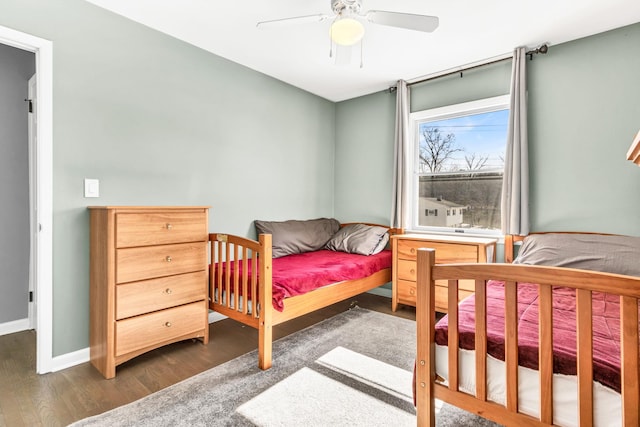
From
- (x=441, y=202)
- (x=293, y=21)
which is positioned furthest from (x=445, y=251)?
(x=293, y=21)

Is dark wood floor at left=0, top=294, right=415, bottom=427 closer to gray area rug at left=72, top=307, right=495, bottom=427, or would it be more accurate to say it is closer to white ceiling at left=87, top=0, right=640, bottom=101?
gray area rug at left=72, top=307, right=495, bottom=427

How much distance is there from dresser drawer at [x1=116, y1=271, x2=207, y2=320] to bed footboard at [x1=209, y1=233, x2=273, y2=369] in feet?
0.41

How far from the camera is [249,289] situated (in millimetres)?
2256

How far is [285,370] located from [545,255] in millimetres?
1960

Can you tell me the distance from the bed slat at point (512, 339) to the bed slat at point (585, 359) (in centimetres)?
16

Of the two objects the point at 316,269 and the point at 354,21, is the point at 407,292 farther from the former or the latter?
the point at 354,21

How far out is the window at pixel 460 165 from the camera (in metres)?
3.15

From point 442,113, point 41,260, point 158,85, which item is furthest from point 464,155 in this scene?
point 41,260

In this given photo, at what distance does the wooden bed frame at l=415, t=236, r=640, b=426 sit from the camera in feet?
2.93

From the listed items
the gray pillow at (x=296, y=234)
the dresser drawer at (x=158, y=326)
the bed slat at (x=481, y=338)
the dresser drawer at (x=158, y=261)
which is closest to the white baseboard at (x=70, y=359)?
the dresser drawer at (x=158, y=326)

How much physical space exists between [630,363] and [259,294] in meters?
1.74

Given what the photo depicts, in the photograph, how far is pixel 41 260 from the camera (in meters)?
1.98

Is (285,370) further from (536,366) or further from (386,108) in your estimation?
(386,108)

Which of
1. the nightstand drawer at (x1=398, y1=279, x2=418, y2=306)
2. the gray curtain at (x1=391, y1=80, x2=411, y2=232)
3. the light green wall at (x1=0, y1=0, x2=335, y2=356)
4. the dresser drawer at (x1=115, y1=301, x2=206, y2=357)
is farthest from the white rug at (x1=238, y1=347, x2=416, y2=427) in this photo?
the gray curtain at (x1=391, y1=80, x2=411, y2=232)
